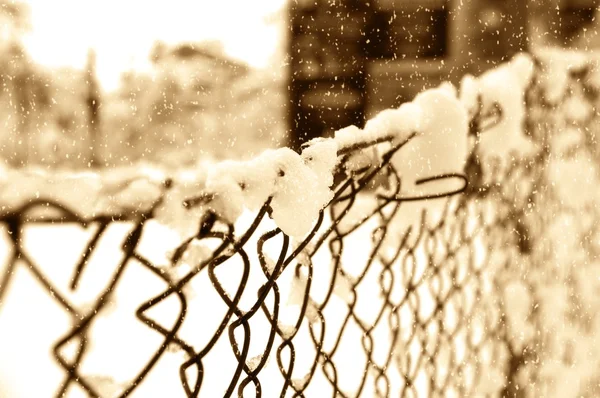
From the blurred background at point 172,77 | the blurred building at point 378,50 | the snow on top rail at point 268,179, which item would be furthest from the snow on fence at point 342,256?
the blurred background at point 172,77

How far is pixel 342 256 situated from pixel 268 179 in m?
1.27

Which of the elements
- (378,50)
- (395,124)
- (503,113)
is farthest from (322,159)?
(378,50)

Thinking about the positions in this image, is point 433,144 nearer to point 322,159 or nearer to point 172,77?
point 322,159

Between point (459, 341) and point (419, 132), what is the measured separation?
180 centimetres

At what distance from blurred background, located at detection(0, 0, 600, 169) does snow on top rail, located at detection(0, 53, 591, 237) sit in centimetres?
747

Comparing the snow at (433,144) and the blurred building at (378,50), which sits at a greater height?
the blurred building at (378,50)

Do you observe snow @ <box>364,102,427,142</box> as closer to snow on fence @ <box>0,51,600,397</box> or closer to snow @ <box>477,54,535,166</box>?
snow on fence @ <box>0,51,600,397</box>

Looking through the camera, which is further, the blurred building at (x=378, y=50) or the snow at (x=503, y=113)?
the blurred building at (x=378, y=50)

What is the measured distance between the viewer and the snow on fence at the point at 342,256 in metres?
0.69

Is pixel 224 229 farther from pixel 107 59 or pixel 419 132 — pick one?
pixel 107 59

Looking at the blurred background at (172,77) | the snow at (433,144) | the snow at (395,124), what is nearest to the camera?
the snow at (395,124)

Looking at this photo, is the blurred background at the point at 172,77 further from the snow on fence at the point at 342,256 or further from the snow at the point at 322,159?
the snow at the point at 322,159

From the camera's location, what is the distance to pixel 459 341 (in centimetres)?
279

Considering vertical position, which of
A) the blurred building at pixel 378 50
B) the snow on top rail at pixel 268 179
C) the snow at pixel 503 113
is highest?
the blurred building at pixel 378 50
